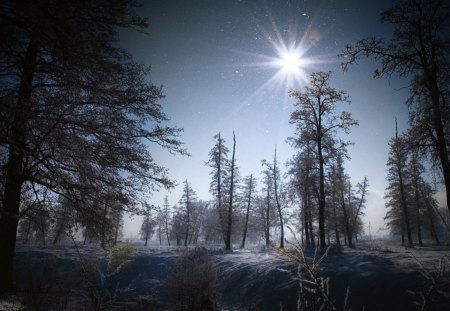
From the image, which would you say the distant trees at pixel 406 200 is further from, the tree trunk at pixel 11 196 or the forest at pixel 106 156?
the tree trunk at pixel 11 196

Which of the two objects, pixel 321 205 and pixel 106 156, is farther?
pixel 321 205

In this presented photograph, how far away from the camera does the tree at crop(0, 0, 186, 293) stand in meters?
4.89

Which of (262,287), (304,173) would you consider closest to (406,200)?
(304,173)

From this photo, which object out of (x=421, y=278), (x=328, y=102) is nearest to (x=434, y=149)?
(x=421, y=278)

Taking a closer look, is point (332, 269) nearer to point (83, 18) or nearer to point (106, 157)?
point (106, 157)

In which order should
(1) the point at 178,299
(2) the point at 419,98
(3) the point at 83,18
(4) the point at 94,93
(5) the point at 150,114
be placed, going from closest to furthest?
(3) the point at 83,18 < (4) the point at 94,93 < (5) the point at 150,114 < (1) the point at 178,299 < (2) the point at 419,98

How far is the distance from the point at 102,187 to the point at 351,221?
4592 centimetres

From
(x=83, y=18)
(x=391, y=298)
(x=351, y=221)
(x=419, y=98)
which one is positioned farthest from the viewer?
(x=351, y=221)

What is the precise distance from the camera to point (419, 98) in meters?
10.8

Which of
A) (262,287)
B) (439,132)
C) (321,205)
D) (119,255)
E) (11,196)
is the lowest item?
(262,287)

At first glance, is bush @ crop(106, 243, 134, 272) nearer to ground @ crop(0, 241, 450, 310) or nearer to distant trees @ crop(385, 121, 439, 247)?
ground @ crop(0, 241, 450, 310)

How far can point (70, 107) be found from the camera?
19.5 feet

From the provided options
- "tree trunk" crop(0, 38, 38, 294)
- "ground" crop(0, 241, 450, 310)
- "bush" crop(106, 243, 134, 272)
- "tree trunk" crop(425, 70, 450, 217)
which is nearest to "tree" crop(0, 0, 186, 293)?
"tree trunk" crop(0, 38, 38, 294)

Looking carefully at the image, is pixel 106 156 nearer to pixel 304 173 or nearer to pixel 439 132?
pixel 439 132
